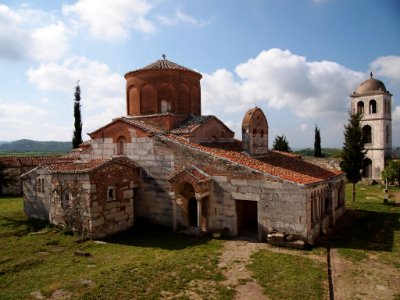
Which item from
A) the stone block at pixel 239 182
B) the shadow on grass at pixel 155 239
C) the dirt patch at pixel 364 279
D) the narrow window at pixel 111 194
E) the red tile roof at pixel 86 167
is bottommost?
the shadow on grass at pixel 155 239

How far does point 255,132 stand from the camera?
16.9 m

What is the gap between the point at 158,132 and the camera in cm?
1570

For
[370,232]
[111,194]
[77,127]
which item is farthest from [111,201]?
[77,127]

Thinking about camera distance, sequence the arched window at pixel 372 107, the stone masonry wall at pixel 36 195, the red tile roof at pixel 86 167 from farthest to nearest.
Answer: the arched window at pixel 372 107, the stone masonry wall at pixel 36 195, the red tile roof at pixel 86 167

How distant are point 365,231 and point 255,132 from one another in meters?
6.92

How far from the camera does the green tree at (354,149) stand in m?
21.7

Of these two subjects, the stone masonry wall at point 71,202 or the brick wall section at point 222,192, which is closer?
the brick wall section at point 222,192

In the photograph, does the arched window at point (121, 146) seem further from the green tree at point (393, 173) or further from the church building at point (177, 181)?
the green tree at point (393, 173)

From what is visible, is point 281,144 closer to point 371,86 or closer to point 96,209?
point 371,86

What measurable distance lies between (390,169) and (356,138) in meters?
7.44

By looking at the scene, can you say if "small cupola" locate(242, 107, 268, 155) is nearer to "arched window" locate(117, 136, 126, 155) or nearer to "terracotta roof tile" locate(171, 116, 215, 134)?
"terracotta roof tile" locate(171, 116, 215, 134)

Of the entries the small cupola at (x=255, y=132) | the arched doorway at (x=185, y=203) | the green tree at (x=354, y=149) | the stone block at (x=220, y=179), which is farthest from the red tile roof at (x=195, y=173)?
the green tree at (x=354, y=149)

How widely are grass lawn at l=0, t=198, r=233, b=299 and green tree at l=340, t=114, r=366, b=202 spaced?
13626 millimetres

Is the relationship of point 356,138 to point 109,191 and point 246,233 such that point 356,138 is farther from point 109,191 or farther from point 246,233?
point 109,191
